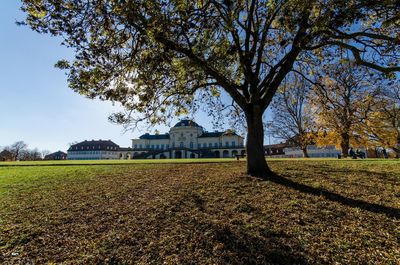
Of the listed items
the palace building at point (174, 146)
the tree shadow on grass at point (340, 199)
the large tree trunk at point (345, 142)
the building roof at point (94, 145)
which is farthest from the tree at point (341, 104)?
the building roof at point (94, 145)

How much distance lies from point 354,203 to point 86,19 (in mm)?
8736

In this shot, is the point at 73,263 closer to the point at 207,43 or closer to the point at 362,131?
the point at 207,43

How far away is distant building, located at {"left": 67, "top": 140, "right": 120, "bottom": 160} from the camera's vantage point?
365 ft

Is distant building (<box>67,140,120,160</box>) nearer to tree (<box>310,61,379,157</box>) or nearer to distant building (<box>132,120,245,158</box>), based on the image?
distant building (<box>132,120,245,158</box>)

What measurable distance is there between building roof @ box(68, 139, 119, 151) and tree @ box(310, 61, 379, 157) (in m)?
104

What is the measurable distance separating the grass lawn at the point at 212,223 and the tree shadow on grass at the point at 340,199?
26 mm

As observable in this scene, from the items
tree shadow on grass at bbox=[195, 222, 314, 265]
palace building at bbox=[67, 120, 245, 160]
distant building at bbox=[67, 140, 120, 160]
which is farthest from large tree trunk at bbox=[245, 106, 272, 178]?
distant building at bbox=[67, 140, 120, 160]

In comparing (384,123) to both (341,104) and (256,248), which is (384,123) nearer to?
(341,104)

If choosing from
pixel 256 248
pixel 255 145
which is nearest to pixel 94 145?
pixel 255 145

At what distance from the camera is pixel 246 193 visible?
22.9ft

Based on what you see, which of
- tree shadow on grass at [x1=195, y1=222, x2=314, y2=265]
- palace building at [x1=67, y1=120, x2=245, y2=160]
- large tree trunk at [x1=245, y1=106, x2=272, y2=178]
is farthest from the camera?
palace building at [x1=67, y1=120, x2=245, y2=160]

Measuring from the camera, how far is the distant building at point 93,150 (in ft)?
365

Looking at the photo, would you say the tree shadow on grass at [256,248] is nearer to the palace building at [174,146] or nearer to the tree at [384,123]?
the tree at [384,123]

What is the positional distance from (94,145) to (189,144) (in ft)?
171
